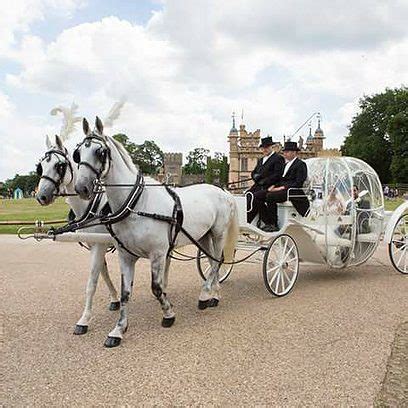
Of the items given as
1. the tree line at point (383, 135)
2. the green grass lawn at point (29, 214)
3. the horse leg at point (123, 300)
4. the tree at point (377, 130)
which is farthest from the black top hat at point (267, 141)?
the tree at point (377, 130)

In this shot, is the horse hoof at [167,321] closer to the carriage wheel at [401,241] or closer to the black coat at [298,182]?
the black coat at [298,182]

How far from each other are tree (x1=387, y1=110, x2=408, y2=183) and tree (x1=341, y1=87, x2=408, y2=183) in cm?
280

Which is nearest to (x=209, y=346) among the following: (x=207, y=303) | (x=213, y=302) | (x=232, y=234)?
(x=207, y=303)

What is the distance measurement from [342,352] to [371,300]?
245 cm

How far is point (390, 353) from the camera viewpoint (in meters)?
5.03

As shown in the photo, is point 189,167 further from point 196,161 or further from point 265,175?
point 265,175

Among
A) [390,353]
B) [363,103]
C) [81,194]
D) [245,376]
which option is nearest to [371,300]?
[390,353]

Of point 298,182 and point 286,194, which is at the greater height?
point 298,182

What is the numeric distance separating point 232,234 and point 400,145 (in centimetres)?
5460

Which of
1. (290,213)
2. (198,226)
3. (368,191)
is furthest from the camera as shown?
(368,191)

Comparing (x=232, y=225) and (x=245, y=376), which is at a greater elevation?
(x=232, y=225)

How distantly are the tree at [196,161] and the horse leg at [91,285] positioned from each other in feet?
328

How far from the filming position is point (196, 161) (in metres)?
109

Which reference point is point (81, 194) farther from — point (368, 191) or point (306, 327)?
point (368, 191)
